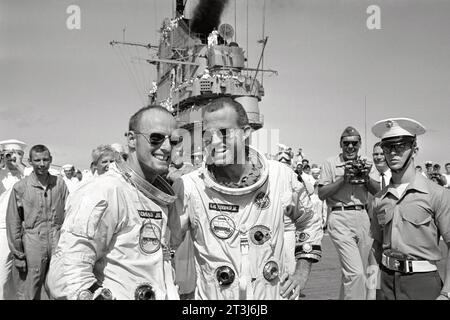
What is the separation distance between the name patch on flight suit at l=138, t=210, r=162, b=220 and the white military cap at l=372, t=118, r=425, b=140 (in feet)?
6.87

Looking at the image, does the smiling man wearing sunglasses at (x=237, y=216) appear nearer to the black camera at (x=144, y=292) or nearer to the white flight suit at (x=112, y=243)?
the white flight suit at (x=112, y=243)

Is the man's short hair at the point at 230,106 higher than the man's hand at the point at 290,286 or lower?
higher

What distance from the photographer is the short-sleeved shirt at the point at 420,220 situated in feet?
12.2

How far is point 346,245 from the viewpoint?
615 cm

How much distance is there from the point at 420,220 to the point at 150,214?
7.23ft

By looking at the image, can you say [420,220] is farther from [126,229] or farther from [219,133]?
[126,229]

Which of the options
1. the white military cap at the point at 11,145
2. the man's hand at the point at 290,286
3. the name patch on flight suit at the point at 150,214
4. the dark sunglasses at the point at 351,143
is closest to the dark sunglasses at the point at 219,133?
the name patch on flight suit at the point at 150,214

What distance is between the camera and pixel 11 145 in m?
7.08

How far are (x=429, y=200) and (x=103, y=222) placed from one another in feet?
8.41

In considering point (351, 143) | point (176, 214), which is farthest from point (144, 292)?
point (351, 143)

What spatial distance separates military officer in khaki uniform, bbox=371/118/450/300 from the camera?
12.1ft

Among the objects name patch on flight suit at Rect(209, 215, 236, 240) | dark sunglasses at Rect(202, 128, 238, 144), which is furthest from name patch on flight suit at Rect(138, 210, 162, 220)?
dark sunglasses at Rect(202, 128, 238, 144)

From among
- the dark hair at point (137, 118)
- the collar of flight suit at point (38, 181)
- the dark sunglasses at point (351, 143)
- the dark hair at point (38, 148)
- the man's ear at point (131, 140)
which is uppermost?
the dark hair at point (137, 118)
